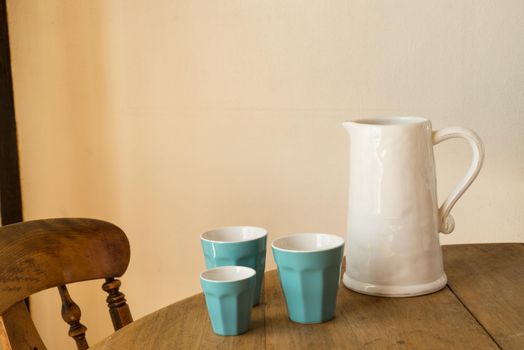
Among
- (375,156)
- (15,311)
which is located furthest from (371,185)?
(15,311)

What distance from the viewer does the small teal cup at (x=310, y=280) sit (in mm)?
788

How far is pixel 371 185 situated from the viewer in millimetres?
903

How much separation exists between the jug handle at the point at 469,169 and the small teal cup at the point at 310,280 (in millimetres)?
199

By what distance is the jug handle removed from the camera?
0.90m

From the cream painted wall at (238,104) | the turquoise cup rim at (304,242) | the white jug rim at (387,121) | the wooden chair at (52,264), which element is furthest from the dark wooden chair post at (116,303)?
the cream painted wall at (238,104)

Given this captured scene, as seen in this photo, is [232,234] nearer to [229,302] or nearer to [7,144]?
[229,302]

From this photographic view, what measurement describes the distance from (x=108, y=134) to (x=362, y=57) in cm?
60

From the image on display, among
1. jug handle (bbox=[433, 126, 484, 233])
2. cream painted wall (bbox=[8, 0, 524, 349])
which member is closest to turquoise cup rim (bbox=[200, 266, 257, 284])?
jug handle (bbox=[433, 126, 484, 233])

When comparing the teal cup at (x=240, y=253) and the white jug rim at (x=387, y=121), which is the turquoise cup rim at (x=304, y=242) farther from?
the white jug rim at (x=387, y=121)

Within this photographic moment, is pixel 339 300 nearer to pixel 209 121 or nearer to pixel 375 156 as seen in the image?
pixel 375 156

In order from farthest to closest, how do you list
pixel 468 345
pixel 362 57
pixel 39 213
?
pixel 39 213 → pixel 362 57 → pixel 468 345

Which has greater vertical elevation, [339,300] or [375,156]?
[375,156]

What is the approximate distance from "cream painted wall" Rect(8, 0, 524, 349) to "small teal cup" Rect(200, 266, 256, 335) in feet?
2.46

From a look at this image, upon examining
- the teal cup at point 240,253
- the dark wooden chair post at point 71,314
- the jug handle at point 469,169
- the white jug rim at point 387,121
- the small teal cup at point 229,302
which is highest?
the white jug rim at point 387,121
